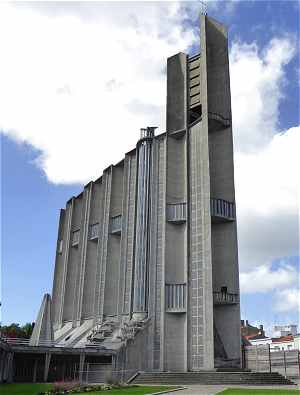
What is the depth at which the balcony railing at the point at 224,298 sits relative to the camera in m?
42.3

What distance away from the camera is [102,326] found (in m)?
46.8

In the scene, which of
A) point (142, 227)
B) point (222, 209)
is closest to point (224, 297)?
point (222, 209)

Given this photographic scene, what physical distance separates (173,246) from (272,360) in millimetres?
14028

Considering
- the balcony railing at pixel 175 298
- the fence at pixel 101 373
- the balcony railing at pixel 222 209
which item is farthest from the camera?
the balcony railing at pixel 222 209

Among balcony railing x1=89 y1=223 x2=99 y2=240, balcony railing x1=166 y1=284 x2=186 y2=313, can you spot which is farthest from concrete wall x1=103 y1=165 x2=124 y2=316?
balcony railing x1=166 y1=284 x2=186 y2=313

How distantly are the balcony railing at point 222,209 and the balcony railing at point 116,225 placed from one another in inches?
500

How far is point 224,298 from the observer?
140 ft

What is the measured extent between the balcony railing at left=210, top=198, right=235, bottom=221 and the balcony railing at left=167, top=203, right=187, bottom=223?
9.86ft

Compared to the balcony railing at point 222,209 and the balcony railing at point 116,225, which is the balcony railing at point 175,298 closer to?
the balcony railing at point 222,209

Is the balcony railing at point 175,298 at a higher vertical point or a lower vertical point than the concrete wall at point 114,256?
lower

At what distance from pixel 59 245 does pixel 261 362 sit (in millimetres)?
36965

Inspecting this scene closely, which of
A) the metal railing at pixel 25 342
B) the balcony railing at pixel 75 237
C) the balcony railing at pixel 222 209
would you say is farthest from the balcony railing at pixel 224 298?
the balcony railing at pixel 75 237

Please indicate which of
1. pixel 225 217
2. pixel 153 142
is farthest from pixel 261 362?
pixel 153 142

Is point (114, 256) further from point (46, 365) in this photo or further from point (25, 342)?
point (46, 365)
